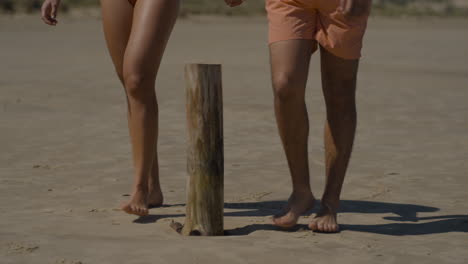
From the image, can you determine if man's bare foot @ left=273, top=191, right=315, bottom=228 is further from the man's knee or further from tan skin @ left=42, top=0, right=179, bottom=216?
tan skin @ left=42, top=0, right=179, bottom=216

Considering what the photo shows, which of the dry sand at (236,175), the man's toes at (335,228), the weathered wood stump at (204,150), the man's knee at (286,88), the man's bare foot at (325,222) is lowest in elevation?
the dry sand at (236,175)

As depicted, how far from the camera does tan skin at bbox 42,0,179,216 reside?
16.2ft

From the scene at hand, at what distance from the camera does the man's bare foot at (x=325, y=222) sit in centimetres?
490

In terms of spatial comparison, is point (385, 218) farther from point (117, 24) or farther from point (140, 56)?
point (117, 24)

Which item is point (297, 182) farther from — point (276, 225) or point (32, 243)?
point (32, 243)

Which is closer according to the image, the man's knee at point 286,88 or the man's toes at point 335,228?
the man's knee at point 286,88

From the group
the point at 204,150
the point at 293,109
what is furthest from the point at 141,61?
the point at 293,109

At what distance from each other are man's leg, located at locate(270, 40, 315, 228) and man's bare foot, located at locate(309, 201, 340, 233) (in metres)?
0.09

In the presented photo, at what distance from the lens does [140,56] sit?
4.93 metres

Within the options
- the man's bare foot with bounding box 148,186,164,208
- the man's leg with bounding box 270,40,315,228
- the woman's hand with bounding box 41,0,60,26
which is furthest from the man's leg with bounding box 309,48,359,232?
the woman's hand with bounding box 41,0,60,26

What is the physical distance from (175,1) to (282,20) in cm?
63

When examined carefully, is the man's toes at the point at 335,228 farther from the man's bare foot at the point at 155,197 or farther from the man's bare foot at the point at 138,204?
the man's bare foot at the point at 155,197

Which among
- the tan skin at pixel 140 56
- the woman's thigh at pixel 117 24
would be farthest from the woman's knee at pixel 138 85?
the woman's thigh at pixel 117 24

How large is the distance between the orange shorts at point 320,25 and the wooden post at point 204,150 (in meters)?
0.39
